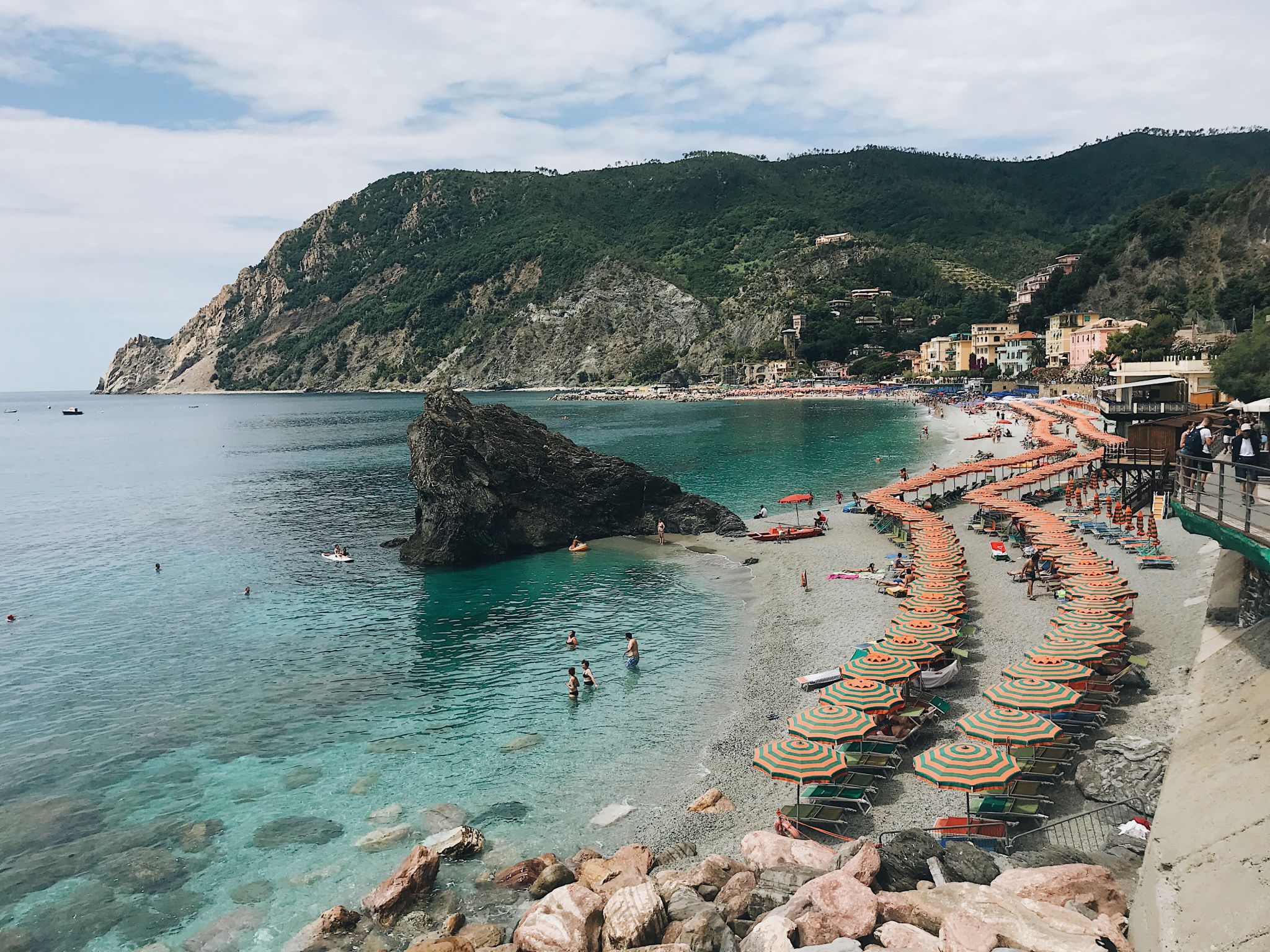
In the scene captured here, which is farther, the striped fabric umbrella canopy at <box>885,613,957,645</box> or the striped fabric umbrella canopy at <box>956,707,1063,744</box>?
the striped fabric umbrella canopy at <box>885,613,957,645</box>

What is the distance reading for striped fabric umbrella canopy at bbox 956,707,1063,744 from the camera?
1633 centimetres

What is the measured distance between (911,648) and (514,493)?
2801cm

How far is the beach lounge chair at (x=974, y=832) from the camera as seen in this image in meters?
14.8

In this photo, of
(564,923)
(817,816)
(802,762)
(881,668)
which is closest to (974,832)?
(817,816)

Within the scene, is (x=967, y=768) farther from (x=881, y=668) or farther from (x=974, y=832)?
(x=881, y=668)

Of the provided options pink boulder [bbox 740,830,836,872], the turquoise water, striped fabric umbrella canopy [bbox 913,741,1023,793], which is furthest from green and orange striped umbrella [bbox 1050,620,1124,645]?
pink boulder [bbox 740,830,836,872]

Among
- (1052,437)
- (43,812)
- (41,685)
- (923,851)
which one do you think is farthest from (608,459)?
(1052,437)

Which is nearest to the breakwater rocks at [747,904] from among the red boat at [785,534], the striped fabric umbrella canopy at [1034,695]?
the striped fabric umbrella canopy at [1034,695]

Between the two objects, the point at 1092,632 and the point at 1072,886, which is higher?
the point at 1092,632

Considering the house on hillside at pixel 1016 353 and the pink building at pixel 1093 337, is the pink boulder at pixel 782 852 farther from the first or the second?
the house on hillside at pixel 1016 353

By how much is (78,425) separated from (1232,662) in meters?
229

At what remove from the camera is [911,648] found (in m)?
22.1

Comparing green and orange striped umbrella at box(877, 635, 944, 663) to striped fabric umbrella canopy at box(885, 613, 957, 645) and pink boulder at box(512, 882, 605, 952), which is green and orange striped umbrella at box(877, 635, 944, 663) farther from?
pink boulder at box(512, 882, 605, 952)

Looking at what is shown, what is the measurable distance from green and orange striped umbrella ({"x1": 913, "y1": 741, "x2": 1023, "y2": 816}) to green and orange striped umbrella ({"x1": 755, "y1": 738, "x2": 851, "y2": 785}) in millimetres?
1685
